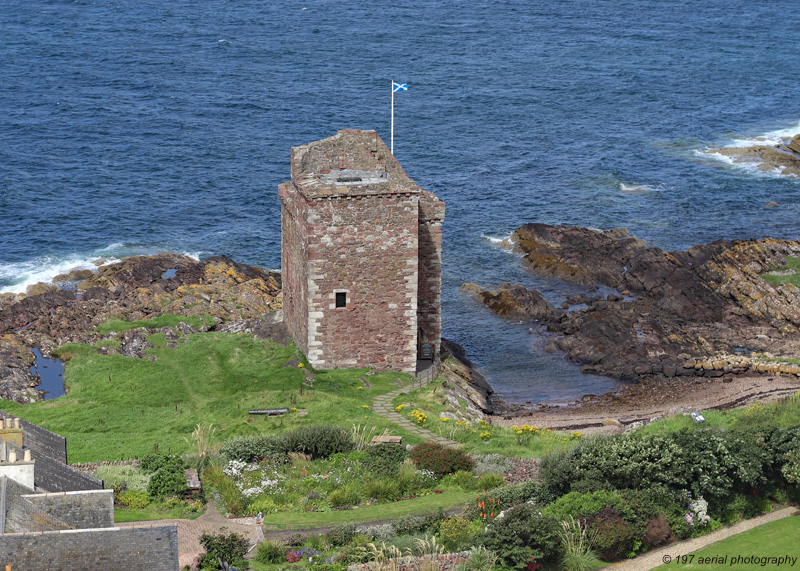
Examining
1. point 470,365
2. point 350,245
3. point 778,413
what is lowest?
point 470,365

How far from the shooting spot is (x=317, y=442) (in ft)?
142

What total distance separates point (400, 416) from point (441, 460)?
21.3 feet

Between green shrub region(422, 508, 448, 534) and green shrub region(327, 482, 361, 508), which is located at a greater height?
green shrub region(422, 508, 448, 534)

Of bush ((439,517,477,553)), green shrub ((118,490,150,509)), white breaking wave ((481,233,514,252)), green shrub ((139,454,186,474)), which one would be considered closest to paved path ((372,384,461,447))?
bush ((439,517,477,553))

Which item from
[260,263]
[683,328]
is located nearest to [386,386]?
[683,328]

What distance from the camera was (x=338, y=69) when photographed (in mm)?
130250

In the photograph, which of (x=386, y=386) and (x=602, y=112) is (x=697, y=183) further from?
(x=386, y=386)

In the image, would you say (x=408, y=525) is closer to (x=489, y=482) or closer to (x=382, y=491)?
(x=382, y=491)

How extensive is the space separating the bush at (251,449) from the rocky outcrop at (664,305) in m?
25.3

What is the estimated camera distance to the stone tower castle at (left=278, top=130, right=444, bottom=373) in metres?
50.2

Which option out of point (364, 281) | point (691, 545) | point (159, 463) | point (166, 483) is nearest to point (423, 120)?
point (364, 281)

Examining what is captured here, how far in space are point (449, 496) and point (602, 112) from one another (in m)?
86.3

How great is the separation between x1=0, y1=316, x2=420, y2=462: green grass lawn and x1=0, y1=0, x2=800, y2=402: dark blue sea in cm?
1422

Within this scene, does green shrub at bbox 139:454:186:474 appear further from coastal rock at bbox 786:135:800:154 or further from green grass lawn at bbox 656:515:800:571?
coastal rock at bbox 786:135:800:154
